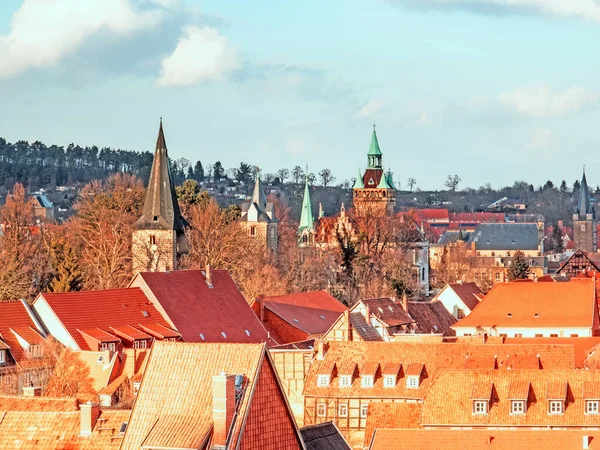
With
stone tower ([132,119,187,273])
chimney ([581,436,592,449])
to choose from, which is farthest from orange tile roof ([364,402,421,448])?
stone tower ([132,119,187,273])

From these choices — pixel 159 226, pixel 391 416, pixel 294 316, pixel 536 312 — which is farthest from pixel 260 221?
pixel 391 416

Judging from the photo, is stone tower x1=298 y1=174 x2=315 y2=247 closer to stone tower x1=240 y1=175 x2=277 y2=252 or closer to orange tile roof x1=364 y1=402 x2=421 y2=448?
stone tower x1=240 y1=175 x2=277 y2=252

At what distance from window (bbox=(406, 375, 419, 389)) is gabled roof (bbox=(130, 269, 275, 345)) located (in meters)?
12.7

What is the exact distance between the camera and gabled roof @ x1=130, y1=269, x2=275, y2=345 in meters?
69.8

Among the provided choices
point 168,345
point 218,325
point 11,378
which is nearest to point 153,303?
point 218,325

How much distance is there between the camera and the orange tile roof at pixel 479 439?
155ft

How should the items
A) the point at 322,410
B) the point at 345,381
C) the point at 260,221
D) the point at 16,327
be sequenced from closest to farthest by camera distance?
the point at 322,410 < the point at 345,381 < the point at 16,327 < the point at 260,221

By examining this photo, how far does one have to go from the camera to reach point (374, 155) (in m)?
192

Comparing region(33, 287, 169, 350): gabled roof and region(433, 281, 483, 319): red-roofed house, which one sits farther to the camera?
region(433, 281, 483, 319): red-roofed house

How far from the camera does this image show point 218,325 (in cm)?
7069

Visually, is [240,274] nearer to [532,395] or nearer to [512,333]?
[512,333]

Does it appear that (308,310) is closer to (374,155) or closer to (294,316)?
(294,316)

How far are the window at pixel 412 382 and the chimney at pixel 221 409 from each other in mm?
25125

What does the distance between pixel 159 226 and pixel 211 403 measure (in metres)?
62.2
